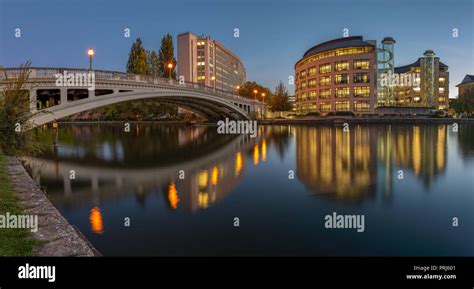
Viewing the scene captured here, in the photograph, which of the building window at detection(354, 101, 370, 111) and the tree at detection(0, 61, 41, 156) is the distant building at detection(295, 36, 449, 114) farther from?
the tree at detection(0, 61, 41, 156)

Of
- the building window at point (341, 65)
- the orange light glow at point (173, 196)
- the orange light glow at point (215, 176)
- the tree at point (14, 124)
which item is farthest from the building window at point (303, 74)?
the tree at point (14, 124)

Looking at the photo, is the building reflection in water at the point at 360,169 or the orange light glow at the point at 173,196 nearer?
the orange light glow at the point at 173,196

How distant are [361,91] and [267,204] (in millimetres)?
97992

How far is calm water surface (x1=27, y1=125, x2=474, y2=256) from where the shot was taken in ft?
24.4

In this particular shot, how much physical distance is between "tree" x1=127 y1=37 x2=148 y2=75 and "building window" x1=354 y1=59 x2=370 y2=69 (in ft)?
206

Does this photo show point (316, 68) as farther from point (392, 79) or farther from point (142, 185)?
point (142, 185)

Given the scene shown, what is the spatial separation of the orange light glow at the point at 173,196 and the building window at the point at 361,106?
95.7 meters

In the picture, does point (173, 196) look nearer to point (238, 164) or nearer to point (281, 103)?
point (238, 164)

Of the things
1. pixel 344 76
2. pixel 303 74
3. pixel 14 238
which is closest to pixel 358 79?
pixel 344 76

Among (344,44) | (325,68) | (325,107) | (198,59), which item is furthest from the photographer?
(198,59)

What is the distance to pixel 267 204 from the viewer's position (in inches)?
435

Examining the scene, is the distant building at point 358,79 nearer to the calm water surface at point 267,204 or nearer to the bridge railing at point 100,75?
the bridge railing at point 100,75

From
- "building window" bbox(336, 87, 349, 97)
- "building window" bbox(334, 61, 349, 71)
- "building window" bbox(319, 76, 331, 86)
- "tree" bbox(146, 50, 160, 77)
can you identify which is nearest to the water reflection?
"tree" bbox(146, 50, 160, 77)

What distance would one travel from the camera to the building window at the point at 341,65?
4003 inches
